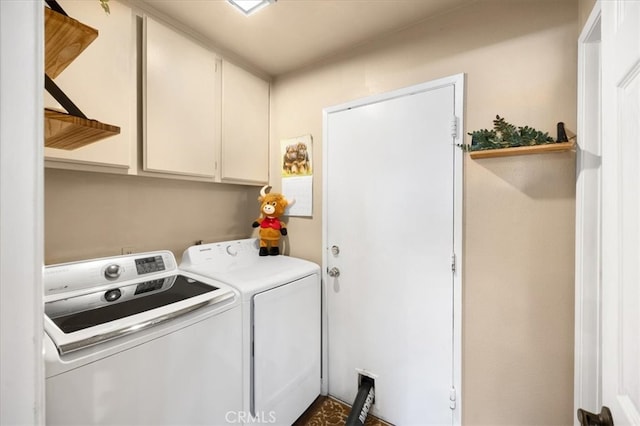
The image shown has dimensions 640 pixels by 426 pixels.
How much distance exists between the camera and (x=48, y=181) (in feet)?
4.34

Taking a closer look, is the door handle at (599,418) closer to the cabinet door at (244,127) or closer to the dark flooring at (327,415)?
the dark flooring at (327,415)

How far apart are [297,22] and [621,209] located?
5.65 ft

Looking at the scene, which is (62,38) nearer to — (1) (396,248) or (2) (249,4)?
(2) (249,4)

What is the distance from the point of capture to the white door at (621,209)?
1.70 feet

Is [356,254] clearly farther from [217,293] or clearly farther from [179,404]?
[179,404]

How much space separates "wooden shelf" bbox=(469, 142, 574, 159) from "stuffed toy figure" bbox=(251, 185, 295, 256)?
1.33 meters

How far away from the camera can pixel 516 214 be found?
4.24ft

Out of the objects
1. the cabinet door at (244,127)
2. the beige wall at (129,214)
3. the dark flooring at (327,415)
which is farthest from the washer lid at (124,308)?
the dark flooring at (327,415)

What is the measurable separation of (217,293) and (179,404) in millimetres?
445

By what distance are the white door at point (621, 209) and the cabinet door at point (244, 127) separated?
1.86 meters

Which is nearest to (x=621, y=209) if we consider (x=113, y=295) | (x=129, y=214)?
(x=113, y=295)

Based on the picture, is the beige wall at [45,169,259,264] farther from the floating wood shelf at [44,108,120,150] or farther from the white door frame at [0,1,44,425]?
the white door frame at [0,1,44,425]

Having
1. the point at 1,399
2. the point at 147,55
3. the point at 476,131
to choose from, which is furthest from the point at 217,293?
the point at 476,131

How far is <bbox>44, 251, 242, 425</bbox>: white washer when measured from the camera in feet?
2.65
